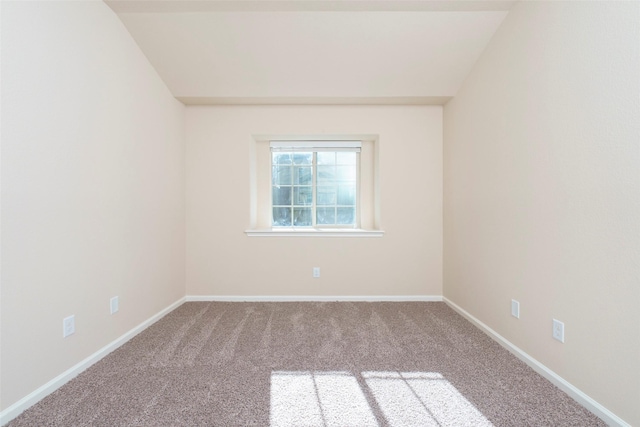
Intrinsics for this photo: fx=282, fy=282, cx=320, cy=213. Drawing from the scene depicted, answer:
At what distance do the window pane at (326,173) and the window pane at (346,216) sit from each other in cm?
41

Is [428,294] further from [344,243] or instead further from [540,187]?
[540,187]

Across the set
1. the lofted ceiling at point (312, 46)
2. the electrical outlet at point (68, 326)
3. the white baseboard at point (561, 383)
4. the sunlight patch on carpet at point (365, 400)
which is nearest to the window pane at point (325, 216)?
the lofted ceiling at point (312, 46)

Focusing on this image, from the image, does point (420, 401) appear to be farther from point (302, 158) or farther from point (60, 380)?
point (302, 158)

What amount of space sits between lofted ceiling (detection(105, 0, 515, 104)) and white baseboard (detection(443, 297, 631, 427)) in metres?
2.26

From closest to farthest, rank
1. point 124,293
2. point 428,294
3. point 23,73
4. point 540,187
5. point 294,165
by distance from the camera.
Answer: point 23,73 → point 540,187 → point 124,293 → point 428,294 → point 294,165

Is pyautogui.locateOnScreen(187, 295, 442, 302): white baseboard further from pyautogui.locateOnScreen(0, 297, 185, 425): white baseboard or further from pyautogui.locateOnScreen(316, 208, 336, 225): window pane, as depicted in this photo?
pyautogui.locateOnScreen(316, 208, 336, 225): window pane

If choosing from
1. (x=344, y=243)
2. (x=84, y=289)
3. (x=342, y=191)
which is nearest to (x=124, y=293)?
(x=84, y=289)

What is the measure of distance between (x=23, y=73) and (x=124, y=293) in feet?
5.03

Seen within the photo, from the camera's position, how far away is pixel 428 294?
3.17 meters

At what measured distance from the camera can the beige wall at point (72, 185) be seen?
140 centimetres

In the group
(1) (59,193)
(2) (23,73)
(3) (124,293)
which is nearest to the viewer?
(2) (23,73)

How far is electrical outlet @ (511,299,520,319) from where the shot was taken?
1.96 meters

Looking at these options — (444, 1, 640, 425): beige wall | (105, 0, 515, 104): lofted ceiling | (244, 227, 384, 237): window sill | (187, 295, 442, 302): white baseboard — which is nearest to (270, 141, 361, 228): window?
(244, 227, 384, 237): window sill

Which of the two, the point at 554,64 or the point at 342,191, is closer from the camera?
the point at 554,64
